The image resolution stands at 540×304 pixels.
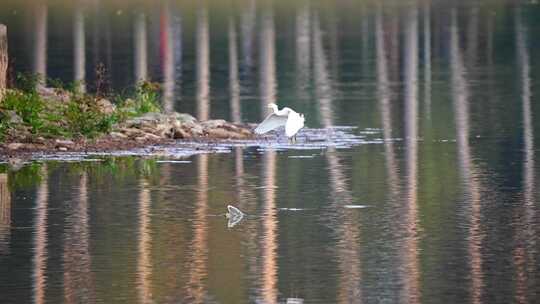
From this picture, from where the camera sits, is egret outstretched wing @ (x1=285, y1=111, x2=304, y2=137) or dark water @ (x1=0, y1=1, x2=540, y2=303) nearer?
dark water @ (x1=0, y1=1, x2=540, y2=303)

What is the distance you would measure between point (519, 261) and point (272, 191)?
16.8 feet

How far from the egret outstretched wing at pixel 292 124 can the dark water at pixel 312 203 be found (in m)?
0.37

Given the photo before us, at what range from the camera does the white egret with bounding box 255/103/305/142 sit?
2147 cm

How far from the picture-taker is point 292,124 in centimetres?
2152

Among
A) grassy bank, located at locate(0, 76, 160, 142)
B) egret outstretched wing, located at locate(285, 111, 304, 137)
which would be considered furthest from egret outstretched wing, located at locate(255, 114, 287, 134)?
grassy bank, located at locate(0, 76, 160, 142)

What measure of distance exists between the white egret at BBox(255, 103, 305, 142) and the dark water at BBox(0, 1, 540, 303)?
1.28 feet

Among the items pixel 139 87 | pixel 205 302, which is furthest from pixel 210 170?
pixel 205 302

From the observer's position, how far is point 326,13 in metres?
68.5

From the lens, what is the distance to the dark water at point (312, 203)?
13.6 metres

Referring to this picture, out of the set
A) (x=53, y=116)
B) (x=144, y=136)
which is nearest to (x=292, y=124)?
(x=144, y=136)

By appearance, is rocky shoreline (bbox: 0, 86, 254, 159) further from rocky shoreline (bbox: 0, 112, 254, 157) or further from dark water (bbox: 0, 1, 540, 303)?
dark water (bbox: 0, 1, 540, 303)

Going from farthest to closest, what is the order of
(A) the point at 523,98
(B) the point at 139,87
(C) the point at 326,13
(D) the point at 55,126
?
(C) the point at 326,13 < (A) the point at 523,98 < (B) the point at 139,87 < (D) the point at 55,126

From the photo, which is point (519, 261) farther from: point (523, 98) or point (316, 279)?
point (523, 98)

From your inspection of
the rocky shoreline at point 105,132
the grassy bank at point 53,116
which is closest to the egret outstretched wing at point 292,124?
the rocky shoreline at point 105,132
